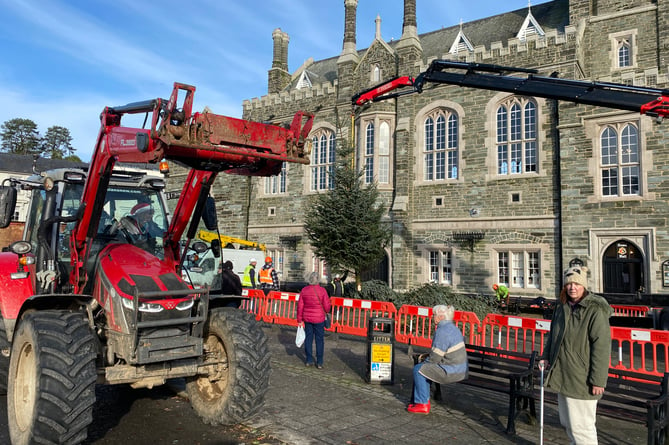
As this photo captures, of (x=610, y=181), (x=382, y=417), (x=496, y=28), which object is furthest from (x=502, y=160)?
(x=382, y=417)

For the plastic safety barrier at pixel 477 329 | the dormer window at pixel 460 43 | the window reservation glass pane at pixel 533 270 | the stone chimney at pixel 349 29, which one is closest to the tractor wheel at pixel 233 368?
the plastic safety barrier at pixel 477 329

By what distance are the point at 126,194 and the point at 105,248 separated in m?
1.01

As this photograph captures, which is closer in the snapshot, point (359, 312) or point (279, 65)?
point (359, 312)

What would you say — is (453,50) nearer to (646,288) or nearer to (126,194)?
(646,288)

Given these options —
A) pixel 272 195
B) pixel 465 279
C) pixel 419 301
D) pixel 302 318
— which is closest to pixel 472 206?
pixel 465 279

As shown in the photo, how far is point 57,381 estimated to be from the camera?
4137 millimetres

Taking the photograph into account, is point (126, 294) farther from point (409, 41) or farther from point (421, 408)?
point (409, 41)

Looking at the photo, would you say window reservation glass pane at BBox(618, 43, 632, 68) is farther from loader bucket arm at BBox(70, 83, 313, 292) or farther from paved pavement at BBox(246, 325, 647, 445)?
loader bucket arm at BBox(70, 83, 313, 292)

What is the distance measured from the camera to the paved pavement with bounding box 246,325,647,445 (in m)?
5.39

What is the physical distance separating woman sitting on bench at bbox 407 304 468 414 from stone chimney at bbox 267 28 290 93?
88.5 ft

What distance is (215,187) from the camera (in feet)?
96.1

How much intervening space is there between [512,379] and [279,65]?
1140 inches

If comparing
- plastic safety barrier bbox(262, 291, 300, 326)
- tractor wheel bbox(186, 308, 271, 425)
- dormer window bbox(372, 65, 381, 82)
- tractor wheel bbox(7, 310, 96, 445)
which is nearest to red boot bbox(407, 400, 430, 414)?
tractor wheel bbox(186, 308, 271, 425)

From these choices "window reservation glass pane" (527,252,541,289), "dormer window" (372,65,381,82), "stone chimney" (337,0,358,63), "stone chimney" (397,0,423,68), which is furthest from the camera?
"stone chimney" (337,0,358,63)
